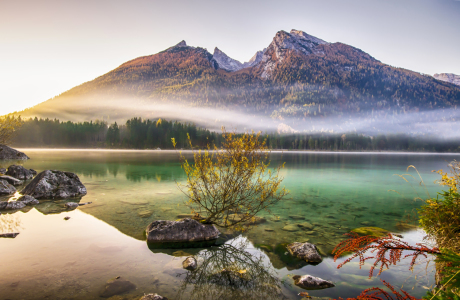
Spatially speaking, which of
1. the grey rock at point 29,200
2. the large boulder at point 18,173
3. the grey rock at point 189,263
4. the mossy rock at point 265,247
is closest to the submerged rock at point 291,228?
the mossy rock at point 265,247

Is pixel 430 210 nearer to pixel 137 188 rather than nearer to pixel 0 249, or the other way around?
pixel 0 249

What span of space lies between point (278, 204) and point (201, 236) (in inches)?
360

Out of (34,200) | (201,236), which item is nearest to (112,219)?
(201,236)

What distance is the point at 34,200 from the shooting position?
15648mm

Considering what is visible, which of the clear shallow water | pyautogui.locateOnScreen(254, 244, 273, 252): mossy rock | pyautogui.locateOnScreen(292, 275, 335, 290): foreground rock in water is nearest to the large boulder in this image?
the clear shallow water

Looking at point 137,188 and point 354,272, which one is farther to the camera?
point 137,188

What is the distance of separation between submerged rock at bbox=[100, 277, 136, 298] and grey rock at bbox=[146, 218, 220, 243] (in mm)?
3052

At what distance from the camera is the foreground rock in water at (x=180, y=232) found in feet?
33.6

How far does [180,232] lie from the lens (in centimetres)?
1048

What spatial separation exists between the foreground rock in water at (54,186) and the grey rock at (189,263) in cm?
1460

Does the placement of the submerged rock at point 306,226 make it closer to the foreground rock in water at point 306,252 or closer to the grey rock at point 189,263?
the foreground rock in water at point 306,252

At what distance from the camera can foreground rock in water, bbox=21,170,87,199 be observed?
1725cm

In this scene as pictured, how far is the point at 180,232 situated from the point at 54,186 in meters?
13.9

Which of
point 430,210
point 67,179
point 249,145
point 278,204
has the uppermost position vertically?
point 249,145
